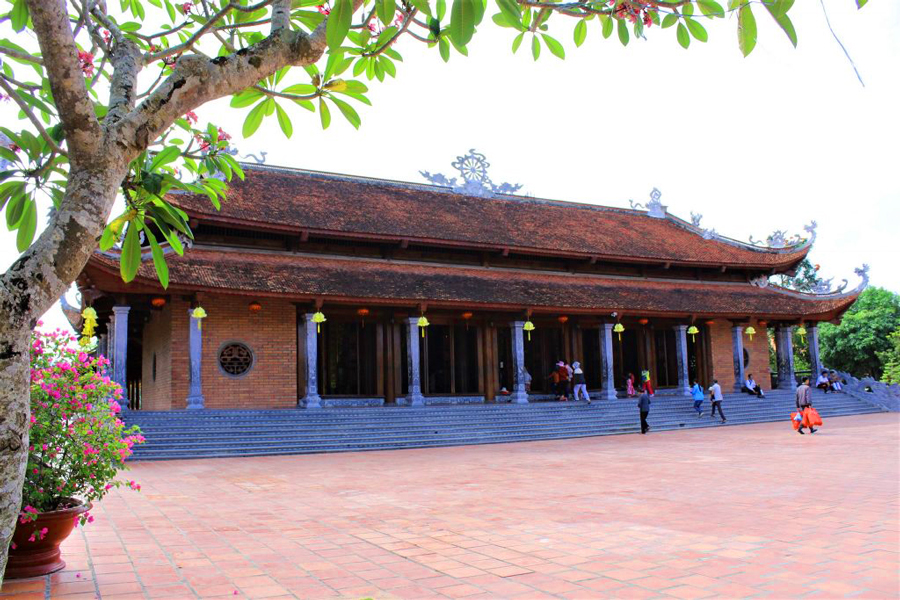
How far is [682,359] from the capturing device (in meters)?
21.4

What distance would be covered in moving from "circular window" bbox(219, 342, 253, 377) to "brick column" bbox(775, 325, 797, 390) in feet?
55.3

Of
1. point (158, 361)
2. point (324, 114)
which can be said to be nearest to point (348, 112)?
point (324, 114)

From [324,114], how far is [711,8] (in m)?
2.02

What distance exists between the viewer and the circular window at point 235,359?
16.3 m

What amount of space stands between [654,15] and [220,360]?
14252 mm

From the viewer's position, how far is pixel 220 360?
16.3 meters

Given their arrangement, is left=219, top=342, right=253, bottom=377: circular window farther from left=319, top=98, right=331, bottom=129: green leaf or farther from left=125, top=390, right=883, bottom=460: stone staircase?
left=319, top=98, right=331, bottom=129: green leaf

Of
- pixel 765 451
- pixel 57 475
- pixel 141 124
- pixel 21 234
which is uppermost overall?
pixel 141 124

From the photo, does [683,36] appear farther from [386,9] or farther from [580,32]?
[386,9]

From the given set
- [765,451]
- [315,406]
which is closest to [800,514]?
[765,451]

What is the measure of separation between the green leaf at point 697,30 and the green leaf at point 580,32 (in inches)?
26.1

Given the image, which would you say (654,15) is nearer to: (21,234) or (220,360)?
(21,234)

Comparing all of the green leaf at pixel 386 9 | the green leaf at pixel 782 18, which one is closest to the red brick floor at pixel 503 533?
the green leaf at pixel 782 18

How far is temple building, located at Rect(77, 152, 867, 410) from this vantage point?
16.2 m
